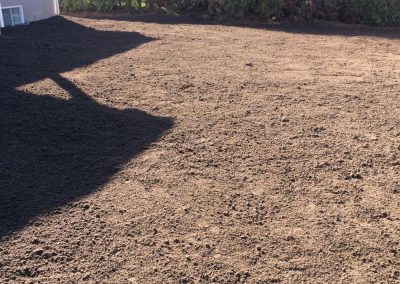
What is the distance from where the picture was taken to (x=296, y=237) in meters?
3.05

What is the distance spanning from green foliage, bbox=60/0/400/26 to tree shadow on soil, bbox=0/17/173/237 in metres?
6.61

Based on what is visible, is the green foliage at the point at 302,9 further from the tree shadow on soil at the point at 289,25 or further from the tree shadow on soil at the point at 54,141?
the tree shadow on soil at the point at 54,141

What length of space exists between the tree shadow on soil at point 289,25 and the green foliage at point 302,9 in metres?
0.27

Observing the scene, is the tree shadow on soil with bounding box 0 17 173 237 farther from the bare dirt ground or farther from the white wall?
the white wall

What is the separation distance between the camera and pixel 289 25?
12.1 metres

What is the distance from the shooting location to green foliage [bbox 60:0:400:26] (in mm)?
11648

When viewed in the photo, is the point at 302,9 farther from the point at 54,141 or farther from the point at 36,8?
the point at 54,141

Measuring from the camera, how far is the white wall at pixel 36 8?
10.9 m

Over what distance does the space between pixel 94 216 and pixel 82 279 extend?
0.69 meters

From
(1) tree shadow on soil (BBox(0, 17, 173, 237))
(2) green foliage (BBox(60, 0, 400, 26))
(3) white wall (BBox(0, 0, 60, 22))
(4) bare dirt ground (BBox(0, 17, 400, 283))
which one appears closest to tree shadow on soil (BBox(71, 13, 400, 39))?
(2) green foliage (BBox(60, 0, 400, 26))

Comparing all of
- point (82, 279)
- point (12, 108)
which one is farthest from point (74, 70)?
point (82, 279)

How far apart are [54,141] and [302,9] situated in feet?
30.5

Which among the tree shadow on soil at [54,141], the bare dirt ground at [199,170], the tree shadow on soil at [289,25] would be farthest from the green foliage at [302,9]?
the tree shadow on soil at [54,141]

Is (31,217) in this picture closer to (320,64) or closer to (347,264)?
(347,264)
